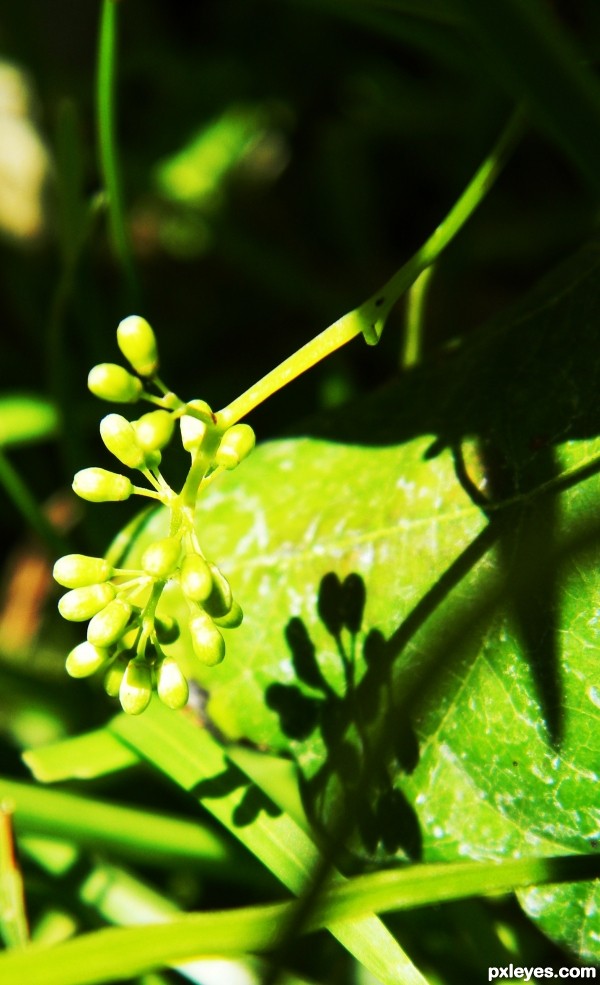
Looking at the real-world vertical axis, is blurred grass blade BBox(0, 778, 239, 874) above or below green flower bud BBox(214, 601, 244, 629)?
below

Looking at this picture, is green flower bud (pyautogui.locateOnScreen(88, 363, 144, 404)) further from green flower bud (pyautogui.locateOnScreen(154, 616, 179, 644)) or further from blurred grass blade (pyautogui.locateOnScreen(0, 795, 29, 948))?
blurred grass blade (pyautogui.locateOnScreen(0, 795, 29, 948))

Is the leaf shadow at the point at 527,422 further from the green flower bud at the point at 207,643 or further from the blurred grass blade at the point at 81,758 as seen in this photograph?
the blurred grass blade at the point at 81,758

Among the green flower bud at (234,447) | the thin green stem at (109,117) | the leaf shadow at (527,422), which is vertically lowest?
the leaf shadow at (527,422)

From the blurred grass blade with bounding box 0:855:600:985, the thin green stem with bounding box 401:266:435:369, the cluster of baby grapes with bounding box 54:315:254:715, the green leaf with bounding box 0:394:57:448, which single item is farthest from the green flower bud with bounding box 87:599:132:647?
the green leaf with bounding box 0:394:57:448

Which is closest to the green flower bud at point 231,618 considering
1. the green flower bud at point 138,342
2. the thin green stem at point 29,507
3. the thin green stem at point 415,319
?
the green flower bud at point 138,342

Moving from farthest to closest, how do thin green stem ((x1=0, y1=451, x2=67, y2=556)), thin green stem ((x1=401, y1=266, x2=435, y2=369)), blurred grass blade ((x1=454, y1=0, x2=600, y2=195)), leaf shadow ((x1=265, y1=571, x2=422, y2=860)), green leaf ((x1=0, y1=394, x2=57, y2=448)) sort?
1. green leaf ((x1=0, y1=394, x2=57, y2=448))
2. thin green stem ((x1=0, y1=451, x2=67, y2=556))
3. thin green stem ((x1=401, y1=266, x2=435, y2=369))
4. leaf shadow ((x1=265, y1=571, x2=422, y2=860))
5. blurred grass blade ((x1=454, y1=0, x2=600, y2=195))

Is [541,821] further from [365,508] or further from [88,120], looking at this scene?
[88,120]
